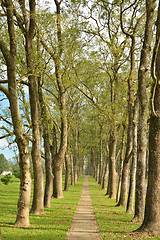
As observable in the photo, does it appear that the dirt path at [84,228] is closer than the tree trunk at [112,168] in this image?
Yes

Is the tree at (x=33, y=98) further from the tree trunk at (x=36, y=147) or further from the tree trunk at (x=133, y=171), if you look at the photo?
the tree trunk at (x=133, y=171)

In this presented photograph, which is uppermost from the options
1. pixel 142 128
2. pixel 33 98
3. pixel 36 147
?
pixel 33 98

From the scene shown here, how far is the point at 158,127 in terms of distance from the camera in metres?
9.32

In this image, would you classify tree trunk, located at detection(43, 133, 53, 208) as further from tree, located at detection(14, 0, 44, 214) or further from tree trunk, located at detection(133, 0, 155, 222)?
tree trunk, located at detection(133, 0, 155, 222)

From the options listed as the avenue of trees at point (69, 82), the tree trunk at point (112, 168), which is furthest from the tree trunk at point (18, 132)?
the tree trunk at point (112, 168)

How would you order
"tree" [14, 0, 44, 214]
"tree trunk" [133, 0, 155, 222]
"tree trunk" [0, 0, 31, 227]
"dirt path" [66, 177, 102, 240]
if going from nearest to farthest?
1. "dirt path" [66, 177, 102, 240]
2. "tree trunk" [0, 0, 31, 227]
3. "tree trunk" [133, 0, 155, 222]
4. "tree" [14, 0, 44, 214]

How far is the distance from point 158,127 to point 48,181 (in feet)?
29.7

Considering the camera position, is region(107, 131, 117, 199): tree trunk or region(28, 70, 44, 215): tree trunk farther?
region(107, 131, 117, 199): tree trunk

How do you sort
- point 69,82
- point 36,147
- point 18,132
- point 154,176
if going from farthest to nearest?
point 69,82, point 36,147, point 18,132, point 154,176

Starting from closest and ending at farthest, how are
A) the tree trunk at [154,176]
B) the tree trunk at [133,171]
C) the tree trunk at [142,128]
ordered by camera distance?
the tree trunk at [154,176]
the tree trunk at [142,128]
the tree trunk at [133,171]

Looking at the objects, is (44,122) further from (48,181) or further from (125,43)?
(125,43)

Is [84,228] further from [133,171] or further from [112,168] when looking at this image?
[112,168]

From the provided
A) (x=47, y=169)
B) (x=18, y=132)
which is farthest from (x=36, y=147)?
(x=47, y=169)

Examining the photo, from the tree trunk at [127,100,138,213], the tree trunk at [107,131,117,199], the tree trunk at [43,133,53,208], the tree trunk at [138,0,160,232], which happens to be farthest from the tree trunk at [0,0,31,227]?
the tree trunk at [107,131,117,199]
